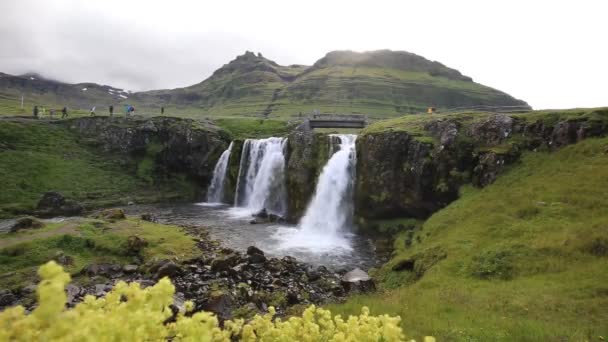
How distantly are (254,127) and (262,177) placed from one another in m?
29.0

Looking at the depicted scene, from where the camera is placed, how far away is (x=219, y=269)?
2420 cm

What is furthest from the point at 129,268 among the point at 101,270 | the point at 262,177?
the point at 262,177

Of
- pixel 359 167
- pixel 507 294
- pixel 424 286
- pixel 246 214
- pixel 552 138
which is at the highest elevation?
pixel 552 138

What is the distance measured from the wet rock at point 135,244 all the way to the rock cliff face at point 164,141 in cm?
3591

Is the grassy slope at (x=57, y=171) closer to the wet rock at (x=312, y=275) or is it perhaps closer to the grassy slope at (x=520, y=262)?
the wet rock at (x=312, y=275)

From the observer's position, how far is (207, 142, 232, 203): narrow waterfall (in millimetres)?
60562

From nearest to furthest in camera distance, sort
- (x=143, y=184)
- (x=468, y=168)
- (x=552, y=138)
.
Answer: (x=552, y=138) < (x=468, y=168) < (x=143, y=184)

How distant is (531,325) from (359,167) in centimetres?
A: 2945

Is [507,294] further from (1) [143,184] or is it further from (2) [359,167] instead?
(1) [143,184]

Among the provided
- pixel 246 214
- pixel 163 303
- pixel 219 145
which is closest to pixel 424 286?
pixel 163 303

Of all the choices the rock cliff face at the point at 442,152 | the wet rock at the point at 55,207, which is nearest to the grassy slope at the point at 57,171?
the wet rock at the point at 55,207

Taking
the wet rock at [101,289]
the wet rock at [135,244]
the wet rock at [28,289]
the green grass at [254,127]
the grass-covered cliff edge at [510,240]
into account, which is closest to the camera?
the grass-covered cliff edge at [510,240]

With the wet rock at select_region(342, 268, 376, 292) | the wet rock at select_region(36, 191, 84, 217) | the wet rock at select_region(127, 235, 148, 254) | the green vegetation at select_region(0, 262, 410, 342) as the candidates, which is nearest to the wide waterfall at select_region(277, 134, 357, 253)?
the wet rock at select_region(127, 235, 148, 254)

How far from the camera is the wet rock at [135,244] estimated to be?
27.2 meters
